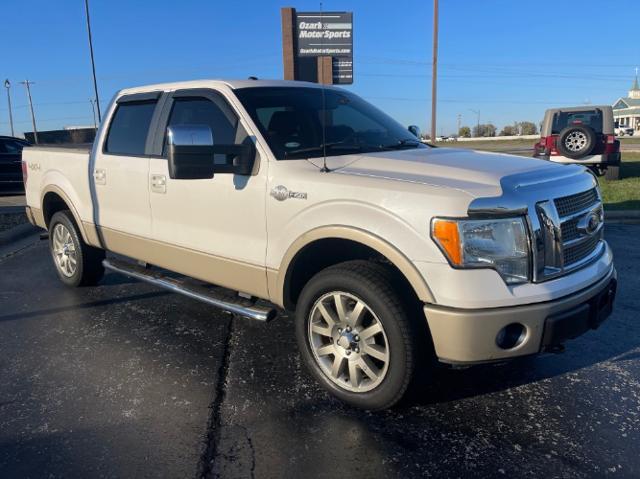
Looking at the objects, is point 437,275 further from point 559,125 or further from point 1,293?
point 559,125

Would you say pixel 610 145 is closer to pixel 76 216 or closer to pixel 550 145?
pixel 550 145

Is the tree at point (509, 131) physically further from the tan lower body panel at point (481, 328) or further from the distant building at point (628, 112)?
the tan lower body panel at point (481, 328)

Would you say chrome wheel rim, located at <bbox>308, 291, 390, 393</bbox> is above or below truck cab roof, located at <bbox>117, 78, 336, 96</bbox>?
below

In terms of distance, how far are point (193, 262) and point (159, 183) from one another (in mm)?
686

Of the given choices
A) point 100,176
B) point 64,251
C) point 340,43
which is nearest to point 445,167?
point 100,176

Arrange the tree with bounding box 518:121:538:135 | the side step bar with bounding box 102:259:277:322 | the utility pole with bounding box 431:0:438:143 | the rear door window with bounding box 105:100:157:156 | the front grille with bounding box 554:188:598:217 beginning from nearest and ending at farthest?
the front grille with bounding box 554:188:598:217 < the side step bar with bounding box 102:259:277:322 < the rear door window with bounding box 105:100:157:156 < the utility pole with bounding box 431:0:438:143 < the tree with bounding box 518:121:538:135

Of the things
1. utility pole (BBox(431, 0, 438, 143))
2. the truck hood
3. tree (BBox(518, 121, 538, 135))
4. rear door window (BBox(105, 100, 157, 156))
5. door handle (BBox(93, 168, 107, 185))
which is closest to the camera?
the truck hood

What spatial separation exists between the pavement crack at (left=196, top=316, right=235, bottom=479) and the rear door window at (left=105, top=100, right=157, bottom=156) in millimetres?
1864

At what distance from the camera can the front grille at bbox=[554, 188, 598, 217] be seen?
298 cm

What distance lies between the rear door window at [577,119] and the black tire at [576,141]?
3.37 feet

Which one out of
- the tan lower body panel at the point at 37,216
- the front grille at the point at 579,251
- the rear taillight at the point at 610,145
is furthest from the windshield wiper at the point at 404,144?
the rear taillight at the point at 610,145

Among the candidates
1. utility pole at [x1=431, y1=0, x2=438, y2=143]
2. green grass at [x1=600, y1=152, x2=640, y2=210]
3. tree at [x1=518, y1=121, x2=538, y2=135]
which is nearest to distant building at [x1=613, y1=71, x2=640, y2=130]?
tree at [x1=518, y1=121, x2=538, y2=135]

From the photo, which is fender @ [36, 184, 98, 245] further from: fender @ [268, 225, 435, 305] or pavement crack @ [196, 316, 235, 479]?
fender @ [268, 225, 435, 305]

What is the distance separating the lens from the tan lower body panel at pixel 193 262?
369 centimetres
